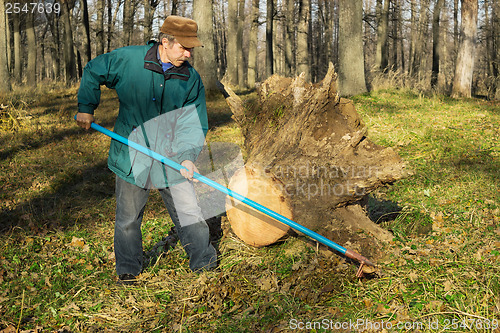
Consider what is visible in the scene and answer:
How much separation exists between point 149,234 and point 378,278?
2951mm

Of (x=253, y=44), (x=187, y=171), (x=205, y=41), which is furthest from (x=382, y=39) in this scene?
(x=187, y=171)

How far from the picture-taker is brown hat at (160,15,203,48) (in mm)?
3434

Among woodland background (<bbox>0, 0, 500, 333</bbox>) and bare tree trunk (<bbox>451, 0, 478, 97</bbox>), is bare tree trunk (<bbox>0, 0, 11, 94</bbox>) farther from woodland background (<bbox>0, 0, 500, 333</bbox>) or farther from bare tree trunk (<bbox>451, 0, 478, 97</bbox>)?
bare tree trunk (<bbox>451, 0, 478, 97</bbox>)

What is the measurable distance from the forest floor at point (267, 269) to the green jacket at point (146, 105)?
113 centimetres

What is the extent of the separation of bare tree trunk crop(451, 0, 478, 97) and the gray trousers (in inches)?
390

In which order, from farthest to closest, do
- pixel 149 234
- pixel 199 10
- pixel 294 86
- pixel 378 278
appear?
pixel 199 10, pixel 149 234, pixel 294 86, pixel 378 278

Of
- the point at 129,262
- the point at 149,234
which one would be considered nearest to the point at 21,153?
the point at 149,234

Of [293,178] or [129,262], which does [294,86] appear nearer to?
[293,178]

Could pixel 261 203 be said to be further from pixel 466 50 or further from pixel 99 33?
pixel 99 33

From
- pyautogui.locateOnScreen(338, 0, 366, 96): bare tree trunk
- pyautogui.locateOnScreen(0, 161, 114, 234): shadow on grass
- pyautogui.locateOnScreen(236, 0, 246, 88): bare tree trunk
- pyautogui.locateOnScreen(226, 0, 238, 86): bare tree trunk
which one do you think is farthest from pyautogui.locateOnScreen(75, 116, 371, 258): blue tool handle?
pyautogui.locateOnScreen(236, 0, 246, 88): bare tree trunk

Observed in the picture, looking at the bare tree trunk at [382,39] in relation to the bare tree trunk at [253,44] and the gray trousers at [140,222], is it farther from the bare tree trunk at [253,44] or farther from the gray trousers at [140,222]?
the gray trousers at [140,222]

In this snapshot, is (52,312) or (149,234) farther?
(149,234)

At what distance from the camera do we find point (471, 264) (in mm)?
3490

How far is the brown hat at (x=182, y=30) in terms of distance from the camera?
343 cm
